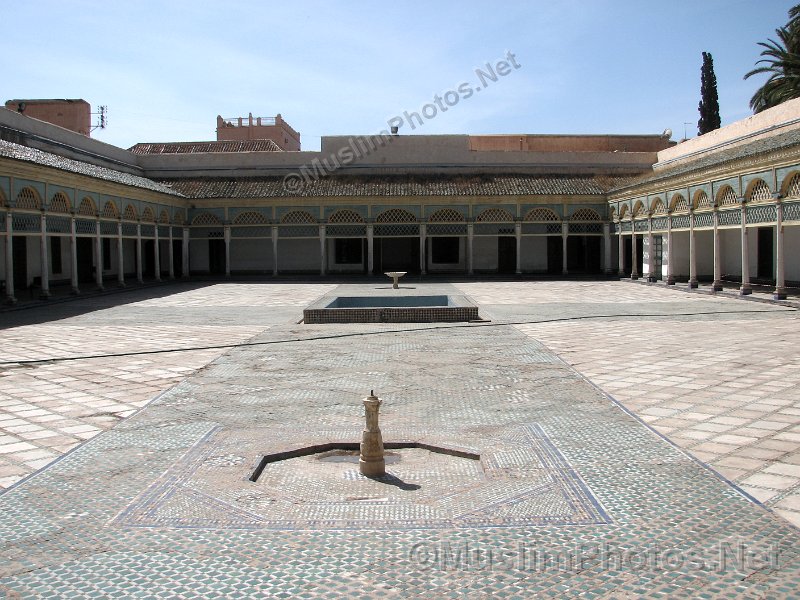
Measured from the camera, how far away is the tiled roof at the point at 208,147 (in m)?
36.5

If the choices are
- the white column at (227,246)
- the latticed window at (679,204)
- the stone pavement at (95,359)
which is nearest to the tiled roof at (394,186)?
the white column at (227,246)

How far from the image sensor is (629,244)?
27.4 m

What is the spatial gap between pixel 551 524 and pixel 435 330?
785 cm

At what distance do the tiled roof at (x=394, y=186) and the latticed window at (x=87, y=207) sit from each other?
7.58 m

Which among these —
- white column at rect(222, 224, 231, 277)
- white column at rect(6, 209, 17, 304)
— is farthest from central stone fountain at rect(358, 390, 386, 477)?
white column at rect(222, 224, 231, 277)

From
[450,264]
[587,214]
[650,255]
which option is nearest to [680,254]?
[650,255]

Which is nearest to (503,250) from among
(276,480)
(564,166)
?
(564,166)

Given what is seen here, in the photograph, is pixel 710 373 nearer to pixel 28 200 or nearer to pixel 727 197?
pixel 727 197

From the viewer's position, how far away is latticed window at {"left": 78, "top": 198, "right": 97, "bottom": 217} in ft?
63.0

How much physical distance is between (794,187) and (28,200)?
16.7 m

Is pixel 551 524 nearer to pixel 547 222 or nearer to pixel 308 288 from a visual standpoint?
pixel 308 288

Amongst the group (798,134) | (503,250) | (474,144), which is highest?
(474,144)

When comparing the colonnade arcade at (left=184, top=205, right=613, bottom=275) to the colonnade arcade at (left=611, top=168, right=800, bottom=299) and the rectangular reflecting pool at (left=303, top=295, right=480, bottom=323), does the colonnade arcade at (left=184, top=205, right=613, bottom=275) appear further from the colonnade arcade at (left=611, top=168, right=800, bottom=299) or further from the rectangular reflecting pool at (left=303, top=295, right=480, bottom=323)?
the rectangular reflecting pool at (left=303, top=295, right=480, bottom=323)

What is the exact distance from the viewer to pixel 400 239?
96.8ft
